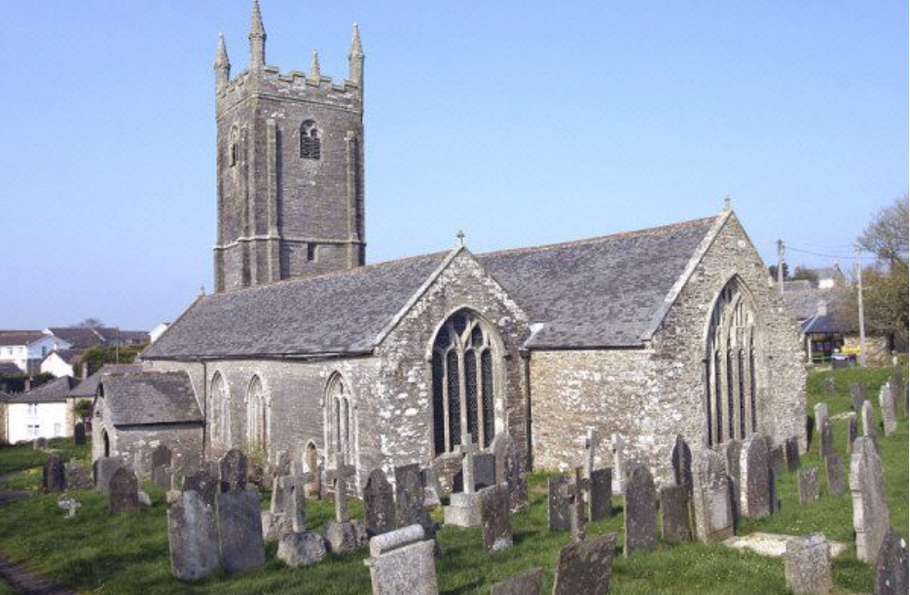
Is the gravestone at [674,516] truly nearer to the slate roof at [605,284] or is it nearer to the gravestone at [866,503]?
the gravestone at [866,503]

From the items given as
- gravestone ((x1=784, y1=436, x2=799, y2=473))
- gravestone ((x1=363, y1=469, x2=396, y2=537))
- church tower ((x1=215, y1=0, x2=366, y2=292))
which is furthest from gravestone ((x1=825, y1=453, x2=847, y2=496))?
church tower ((x1=215, y1=0, x2=366, y2=292))

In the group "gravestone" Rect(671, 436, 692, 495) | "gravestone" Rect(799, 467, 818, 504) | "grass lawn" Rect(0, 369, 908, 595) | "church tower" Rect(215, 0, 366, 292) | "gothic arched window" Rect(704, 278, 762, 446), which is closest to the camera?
"grass lawn" Rect(0, 369, 908, 595)

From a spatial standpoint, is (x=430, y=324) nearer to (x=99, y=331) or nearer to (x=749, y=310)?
(x=749, y=310)

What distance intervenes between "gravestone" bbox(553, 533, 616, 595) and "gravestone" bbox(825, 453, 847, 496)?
297 inches

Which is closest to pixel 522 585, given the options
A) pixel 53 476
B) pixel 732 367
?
pixel 732 367

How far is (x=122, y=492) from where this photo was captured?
18078 mm

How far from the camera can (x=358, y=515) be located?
1678 cm

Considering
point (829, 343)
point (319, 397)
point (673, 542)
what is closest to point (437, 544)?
point (673, 542)

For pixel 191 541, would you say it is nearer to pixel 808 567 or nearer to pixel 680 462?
pixel 808 567

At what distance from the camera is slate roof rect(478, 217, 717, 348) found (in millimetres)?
19453

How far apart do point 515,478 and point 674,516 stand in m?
4.33

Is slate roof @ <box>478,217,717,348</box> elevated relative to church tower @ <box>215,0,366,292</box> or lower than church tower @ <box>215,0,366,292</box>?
lower

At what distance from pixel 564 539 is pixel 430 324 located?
7.16 metres

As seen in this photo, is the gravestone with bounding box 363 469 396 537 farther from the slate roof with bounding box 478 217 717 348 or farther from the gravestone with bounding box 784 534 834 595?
the slate roof with bounding box 478 217 717 348
